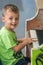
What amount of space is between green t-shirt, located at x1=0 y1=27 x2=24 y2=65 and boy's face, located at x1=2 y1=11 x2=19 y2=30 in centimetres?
3

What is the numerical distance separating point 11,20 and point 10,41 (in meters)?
0.13

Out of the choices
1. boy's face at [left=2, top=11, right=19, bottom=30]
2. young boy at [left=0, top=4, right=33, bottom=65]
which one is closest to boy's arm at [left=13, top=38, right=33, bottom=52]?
young boy at [left=0, top=4, right=33, bottom=65]

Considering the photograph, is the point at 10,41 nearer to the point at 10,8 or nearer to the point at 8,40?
the point at 8,40

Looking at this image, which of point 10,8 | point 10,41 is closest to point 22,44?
point 10,41

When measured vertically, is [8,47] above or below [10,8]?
below

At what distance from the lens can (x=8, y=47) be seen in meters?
1.23

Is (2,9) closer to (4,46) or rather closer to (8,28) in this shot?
(8,28)

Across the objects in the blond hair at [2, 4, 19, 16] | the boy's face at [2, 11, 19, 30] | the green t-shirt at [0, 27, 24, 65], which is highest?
the blond hair at [2, 4, 19, 16]

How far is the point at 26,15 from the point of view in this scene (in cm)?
126

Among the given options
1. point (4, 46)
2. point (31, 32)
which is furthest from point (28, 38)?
point (4, 46)

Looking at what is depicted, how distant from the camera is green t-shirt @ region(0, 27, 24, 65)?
1.22 m

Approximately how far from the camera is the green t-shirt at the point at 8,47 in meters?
1.22

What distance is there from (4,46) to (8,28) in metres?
0.11

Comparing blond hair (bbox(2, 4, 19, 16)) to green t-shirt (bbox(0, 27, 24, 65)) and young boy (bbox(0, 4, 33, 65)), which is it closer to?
young boy (bbox(0, 4, 33, 65))
